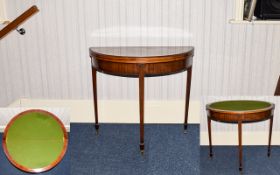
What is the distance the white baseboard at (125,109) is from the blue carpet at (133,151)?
0.53 ft

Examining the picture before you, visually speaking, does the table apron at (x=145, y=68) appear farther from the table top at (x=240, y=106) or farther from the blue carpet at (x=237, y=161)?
the blue carpet at (x=237, y=161)

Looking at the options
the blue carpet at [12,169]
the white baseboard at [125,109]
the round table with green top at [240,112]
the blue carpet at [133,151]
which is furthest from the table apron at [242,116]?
the blue carpet at [12,169]

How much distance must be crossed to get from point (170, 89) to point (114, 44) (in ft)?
1.99

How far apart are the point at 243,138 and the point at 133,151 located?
128 cm

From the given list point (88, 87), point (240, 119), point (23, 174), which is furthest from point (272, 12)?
point (23, 174)

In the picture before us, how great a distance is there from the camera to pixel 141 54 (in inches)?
99.4

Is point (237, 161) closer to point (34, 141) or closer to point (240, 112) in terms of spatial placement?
point (240, 112)

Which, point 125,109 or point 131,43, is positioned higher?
point 131,43

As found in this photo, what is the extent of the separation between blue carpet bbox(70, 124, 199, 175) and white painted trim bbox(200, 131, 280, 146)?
447 millimetres

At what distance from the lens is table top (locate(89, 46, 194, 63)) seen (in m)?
2.41

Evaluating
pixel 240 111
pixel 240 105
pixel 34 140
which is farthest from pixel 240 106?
pixel 34 140

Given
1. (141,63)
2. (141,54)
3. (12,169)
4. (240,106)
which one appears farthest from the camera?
(240,106)

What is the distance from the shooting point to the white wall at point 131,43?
300cm

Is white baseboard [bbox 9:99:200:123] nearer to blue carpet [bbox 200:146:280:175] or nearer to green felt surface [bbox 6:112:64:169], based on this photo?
blue carpet [bbox 200:146:280:175]
